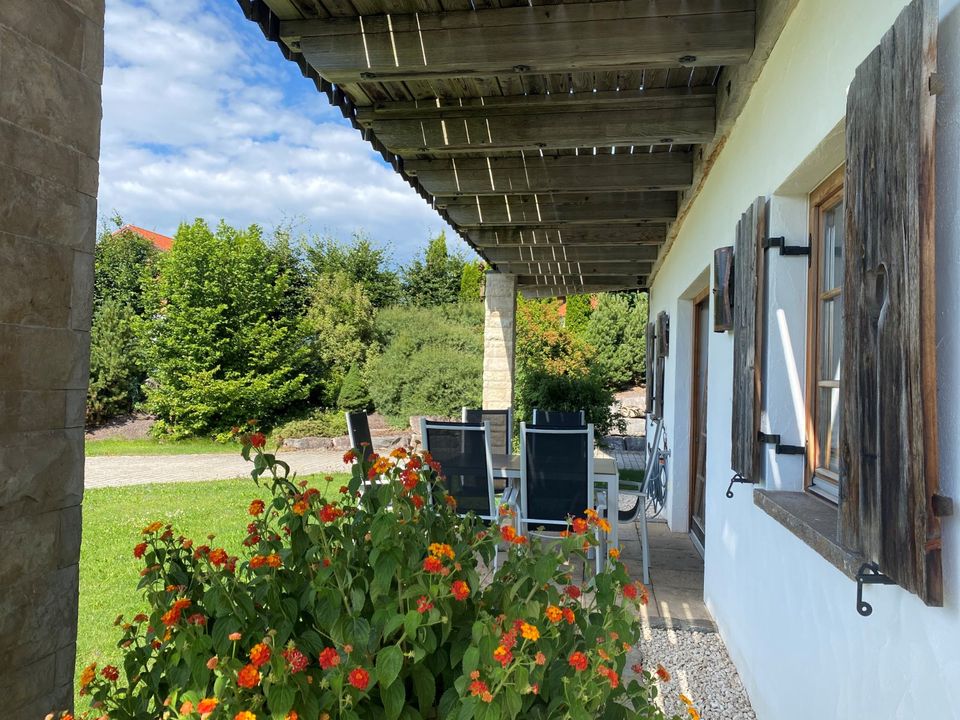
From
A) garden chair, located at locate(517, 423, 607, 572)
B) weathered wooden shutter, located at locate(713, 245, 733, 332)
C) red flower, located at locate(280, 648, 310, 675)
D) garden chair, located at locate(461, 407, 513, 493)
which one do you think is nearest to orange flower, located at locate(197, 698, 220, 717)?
red flower, located at locate(280, 648, 310, 675)

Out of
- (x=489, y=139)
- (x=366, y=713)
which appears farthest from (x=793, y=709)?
(x=489, y=139)

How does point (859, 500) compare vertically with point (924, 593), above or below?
above

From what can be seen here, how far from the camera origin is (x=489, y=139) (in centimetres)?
386

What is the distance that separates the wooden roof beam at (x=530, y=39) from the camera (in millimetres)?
2689

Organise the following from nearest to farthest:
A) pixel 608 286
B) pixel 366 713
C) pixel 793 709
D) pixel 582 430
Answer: pixel 366 713, pixel 793 709, pixel 582 430, pixel 608 286

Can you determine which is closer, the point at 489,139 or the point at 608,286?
the point at 489,139

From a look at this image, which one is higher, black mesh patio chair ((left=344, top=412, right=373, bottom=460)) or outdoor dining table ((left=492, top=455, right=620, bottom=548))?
black mesh patio chair ((left=344, top=412, right=373, bottom=460))

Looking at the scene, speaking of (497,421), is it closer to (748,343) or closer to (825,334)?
(748,343)

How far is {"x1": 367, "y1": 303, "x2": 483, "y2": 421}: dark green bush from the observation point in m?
12.4

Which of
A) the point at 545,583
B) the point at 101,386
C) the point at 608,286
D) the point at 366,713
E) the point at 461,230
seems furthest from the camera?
the point at 101,386

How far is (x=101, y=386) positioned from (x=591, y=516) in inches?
581

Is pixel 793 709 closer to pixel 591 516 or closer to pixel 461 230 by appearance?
pixel 591 516

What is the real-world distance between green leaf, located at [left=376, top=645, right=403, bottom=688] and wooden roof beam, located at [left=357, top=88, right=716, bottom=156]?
3139 mm

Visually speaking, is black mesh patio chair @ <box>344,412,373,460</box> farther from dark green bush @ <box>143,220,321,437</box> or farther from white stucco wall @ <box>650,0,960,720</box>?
dark green bush @ <box>143,220,321,437</box>
